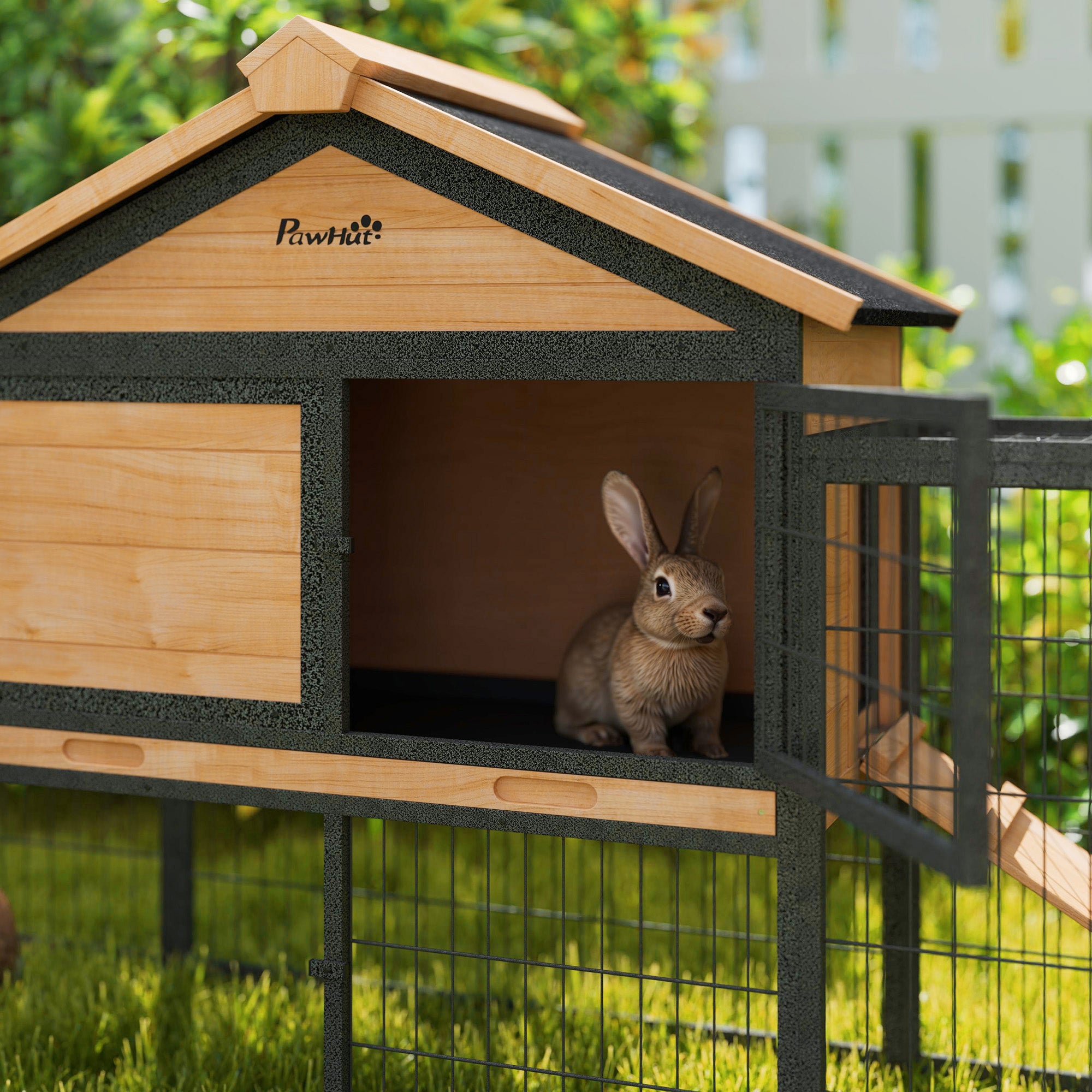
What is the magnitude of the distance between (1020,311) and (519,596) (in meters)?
3.16

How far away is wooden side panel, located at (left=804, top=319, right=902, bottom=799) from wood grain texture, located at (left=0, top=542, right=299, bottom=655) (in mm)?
1034

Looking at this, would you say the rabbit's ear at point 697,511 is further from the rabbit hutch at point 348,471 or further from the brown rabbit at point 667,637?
the rabbit hutch at point 348,471

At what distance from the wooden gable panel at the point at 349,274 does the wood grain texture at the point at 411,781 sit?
33.0 inches

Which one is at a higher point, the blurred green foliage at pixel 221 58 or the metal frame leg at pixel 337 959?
the blurred green foliage at pixel 221 58

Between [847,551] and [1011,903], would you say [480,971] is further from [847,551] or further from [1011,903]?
[847,551]

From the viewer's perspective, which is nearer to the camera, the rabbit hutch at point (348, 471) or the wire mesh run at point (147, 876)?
the rabbit hutch at point (348, 471)

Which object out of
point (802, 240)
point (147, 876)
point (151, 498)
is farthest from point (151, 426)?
point (147, 876)

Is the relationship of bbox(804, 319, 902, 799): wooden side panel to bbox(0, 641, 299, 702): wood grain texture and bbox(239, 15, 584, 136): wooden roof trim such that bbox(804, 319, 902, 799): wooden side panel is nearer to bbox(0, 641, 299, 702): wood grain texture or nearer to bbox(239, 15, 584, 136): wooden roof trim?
bbox(239, 15, 584, 136): wooden roof trim

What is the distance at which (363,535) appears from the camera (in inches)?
142

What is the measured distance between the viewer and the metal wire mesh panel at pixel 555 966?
3.04 m

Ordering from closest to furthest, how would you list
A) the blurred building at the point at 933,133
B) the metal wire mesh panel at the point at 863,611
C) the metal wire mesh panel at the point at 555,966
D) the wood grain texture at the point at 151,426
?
the metal wire mesh panel at the point at 863,611, the wood grain texture at the point at 151,426, the metal wire mesh panel at the point at 555,966, the blurred building at the point at 933,133

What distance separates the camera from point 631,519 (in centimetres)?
275

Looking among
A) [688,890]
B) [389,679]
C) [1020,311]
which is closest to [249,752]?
[389,679]

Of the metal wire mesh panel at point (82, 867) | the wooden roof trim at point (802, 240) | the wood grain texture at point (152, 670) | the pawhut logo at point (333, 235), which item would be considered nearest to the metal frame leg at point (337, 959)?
the wood grain texture at point (152, 670)
